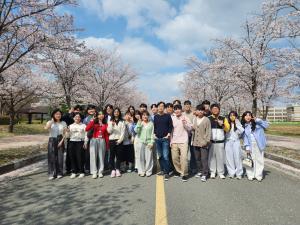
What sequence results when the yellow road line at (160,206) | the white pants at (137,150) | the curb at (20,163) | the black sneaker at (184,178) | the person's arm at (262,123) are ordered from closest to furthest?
the yellow road line at (160,206) → the black sneaker at (184,178) → the person's arm at (262,123) → the white pants at (137,150) → the curb at (20,163)

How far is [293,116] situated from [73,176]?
13168 cm

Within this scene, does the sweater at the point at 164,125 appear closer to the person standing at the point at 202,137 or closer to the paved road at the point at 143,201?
the person standing at the point at 202,137

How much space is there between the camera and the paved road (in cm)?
429

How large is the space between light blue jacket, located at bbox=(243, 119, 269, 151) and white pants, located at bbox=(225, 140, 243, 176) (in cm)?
24

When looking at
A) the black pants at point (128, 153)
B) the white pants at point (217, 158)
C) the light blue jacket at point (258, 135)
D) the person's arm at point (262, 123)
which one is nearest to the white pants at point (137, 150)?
A: the black pants at point (128, 153)

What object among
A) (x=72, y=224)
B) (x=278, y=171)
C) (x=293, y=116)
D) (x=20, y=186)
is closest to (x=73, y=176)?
(x=20, y=186)

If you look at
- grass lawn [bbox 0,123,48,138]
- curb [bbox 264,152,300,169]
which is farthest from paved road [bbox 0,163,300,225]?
Answer: grass lawn [bbox 0,123,48,138]

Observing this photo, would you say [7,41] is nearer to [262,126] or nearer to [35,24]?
[35,24]

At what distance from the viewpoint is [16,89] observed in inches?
873

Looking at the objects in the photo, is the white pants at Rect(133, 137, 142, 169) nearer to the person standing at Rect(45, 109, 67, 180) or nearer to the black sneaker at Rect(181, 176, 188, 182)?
the black sneaker at Rect(181, 176, 188, 182)

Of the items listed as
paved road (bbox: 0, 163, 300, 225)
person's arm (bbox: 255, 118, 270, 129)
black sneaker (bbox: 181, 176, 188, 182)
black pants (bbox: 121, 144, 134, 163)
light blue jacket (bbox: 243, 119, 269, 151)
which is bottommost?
paved road (bbox: 0, 163, 300, 225)

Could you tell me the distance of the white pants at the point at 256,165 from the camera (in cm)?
708

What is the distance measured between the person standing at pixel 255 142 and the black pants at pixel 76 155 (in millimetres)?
4075

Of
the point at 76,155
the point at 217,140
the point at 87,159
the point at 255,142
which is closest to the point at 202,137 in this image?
the point at 217,140
